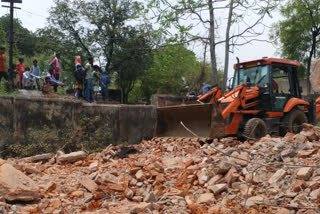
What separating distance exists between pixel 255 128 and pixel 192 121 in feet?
4.78

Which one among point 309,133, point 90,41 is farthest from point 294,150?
point 90,41

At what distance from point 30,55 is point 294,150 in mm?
31956

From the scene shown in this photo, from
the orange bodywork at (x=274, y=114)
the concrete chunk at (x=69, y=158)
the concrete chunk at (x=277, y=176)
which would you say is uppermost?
the orange bodywork at (x=274, y=114)

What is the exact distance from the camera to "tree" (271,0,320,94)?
66.2 ft

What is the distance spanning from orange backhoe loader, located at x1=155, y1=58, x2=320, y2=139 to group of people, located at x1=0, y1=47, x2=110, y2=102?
2623 mm

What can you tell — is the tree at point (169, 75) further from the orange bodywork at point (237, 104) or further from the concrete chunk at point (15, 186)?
the concrete chunk at point (15, 186)

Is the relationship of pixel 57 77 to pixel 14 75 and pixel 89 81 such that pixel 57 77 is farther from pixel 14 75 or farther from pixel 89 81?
pixel 89 81

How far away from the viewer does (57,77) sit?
482 inches

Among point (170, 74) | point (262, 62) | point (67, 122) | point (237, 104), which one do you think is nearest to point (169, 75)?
point (170, 74)

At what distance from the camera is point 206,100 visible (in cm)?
927

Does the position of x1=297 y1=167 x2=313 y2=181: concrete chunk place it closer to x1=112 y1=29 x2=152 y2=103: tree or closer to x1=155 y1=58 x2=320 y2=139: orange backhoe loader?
x1=155 y1=58 x2=320 y2=139: orange backhoe loader

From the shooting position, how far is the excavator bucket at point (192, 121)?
7.36 m

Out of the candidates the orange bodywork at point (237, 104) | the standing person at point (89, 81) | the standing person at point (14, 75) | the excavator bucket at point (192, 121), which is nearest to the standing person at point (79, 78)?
the standing person at point (89, 81)

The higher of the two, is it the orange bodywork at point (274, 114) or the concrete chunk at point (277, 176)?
the orange bodywork at point (274, 114)
